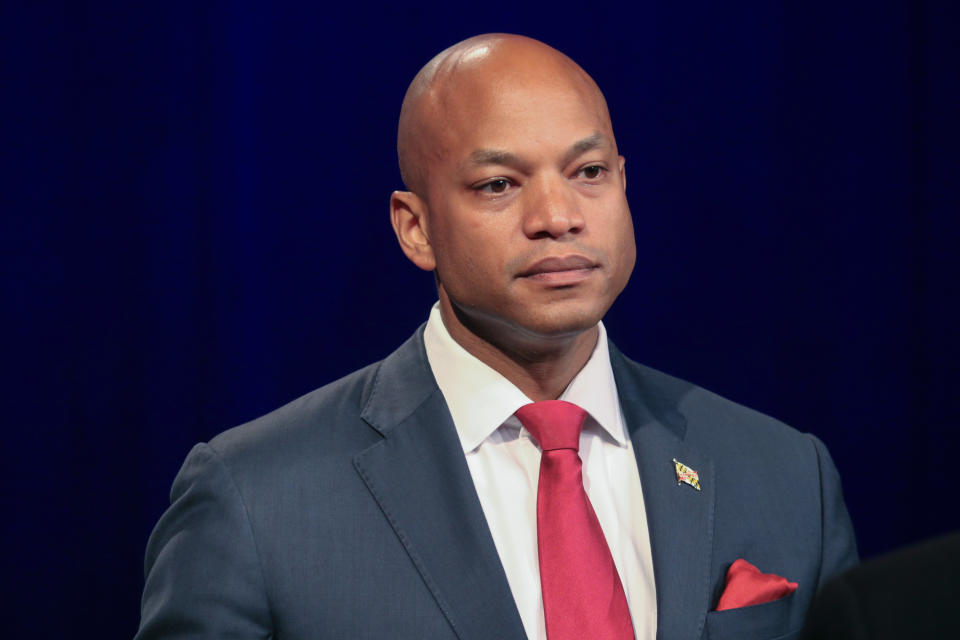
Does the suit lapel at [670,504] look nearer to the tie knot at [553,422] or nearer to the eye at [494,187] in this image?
the tie knot at [553,422]

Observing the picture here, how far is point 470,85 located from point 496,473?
1.83 feet

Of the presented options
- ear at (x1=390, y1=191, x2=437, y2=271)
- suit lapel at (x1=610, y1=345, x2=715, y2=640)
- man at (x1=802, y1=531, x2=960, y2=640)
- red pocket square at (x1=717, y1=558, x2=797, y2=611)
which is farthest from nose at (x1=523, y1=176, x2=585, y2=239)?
man at (x1=802, y1=531, x2=960, y2=640)

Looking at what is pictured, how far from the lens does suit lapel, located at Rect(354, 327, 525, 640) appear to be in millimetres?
1643

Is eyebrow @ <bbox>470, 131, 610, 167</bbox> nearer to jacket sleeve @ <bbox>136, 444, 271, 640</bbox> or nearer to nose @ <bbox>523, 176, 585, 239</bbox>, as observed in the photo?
nose @ <bbox>523, 176, 585, 239</bbox>

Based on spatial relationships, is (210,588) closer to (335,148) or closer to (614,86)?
(335,148)

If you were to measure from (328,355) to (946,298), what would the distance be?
1313mm

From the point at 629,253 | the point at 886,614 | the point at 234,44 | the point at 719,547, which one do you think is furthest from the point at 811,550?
the point at 234,44

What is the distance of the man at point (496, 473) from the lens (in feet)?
5.49

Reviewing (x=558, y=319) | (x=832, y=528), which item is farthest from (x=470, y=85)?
(x=832, y=528)

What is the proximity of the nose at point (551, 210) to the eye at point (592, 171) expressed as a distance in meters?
0.06

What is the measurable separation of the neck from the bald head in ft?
0.74

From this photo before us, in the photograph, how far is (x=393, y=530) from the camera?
1.71 m

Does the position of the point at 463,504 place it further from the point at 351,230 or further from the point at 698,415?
the point at 351,230

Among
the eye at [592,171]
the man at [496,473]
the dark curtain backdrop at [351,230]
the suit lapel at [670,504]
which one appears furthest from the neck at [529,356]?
the dark curtain backdrop at [351,230]
